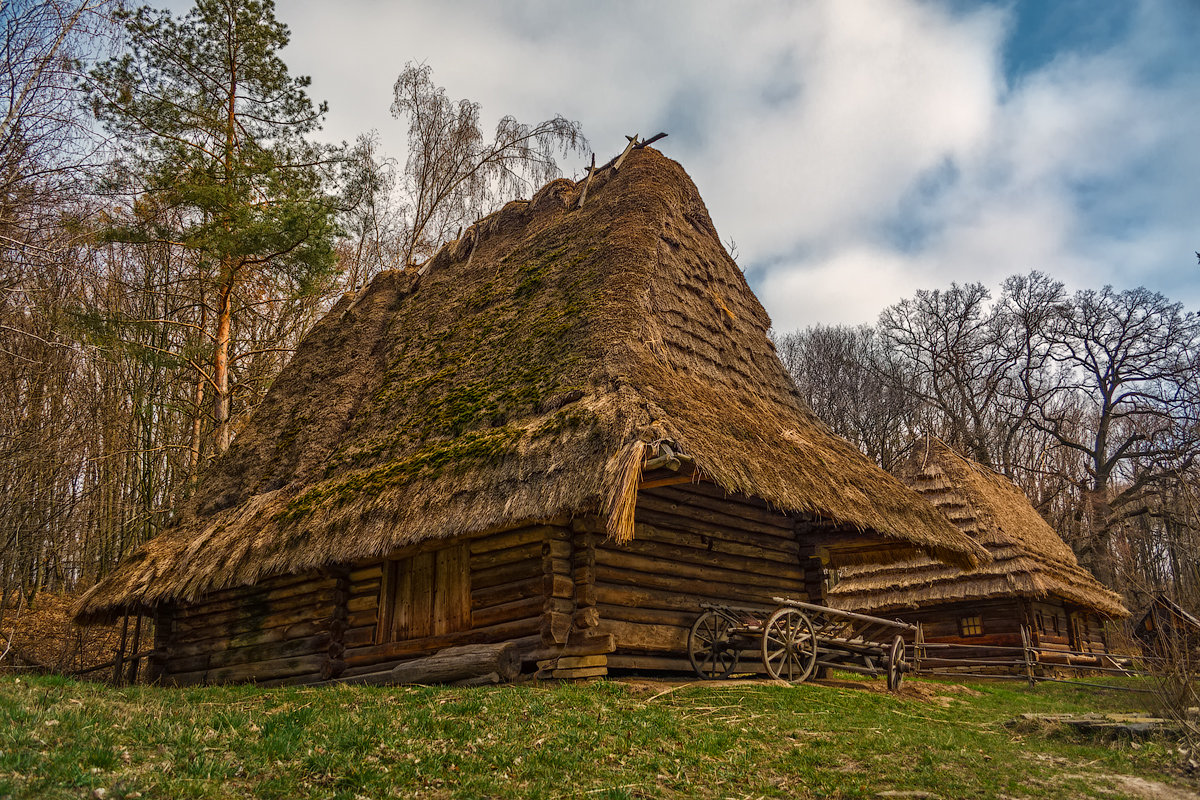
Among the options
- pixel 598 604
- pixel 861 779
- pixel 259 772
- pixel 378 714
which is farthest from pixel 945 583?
pixel 259 772

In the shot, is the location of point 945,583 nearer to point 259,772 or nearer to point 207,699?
point 207,699

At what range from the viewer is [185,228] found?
1867 centimetres

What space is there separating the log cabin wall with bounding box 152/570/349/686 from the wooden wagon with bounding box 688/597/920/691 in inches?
208

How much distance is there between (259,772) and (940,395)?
106 feet

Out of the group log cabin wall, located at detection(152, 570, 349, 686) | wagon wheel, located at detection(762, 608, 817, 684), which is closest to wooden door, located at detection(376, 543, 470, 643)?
log cabin wall, located at detection(152, 570, 349, 686)

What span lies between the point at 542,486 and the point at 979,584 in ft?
44.2

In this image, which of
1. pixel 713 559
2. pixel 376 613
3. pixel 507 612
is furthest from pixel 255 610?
pixel 713 559

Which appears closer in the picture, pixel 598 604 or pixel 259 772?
pixel 259 772

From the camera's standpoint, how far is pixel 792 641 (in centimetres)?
956

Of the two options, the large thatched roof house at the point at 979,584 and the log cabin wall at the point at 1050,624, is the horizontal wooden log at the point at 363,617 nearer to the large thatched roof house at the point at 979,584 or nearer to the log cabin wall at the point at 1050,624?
the large thatched roof house at the point at 979,584

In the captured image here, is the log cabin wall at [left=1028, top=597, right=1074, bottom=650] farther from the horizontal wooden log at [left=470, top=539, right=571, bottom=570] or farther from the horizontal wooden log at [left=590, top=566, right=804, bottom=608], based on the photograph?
the horizontal wooden log at [left=470, top=539, right=571, bottom=570]

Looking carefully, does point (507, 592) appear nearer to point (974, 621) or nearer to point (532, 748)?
point (532, 748)

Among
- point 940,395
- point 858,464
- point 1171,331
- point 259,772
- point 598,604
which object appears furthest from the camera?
point 940,395

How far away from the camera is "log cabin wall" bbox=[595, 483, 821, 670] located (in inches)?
379
